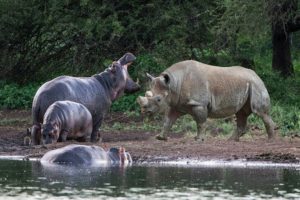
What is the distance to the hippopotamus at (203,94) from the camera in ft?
59.7

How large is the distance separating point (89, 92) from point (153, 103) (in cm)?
177

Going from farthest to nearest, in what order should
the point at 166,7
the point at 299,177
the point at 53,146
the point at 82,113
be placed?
the point at 166,7
the point at 82,113
the point at 53,146
the point at 299,177

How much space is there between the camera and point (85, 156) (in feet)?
49.4

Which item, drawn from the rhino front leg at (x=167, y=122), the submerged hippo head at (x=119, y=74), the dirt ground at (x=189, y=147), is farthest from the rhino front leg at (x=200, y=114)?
the submerged hippo head at (x=119, y=74)

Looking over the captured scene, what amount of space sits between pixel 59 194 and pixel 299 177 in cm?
369

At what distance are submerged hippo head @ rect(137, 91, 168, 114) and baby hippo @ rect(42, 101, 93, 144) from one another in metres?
1.02

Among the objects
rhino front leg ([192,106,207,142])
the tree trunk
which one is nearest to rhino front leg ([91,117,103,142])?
rhino front leg ([192,106,207,142])

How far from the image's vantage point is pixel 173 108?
18.5 metres

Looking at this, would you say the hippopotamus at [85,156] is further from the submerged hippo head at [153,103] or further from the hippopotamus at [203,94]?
the hippopotamus at [203,94]

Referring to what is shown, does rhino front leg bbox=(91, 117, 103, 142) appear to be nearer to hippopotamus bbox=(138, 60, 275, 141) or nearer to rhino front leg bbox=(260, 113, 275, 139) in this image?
→ hippopotamus bbox=(138, 60, 275, 141)

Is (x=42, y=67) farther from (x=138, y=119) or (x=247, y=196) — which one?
(x=247, y=196)

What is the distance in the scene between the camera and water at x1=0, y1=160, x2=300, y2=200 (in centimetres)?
1145

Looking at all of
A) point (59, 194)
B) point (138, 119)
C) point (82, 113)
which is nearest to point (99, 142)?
point (82, 113)

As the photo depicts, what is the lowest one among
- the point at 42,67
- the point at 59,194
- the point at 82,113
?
the point at 59,194
